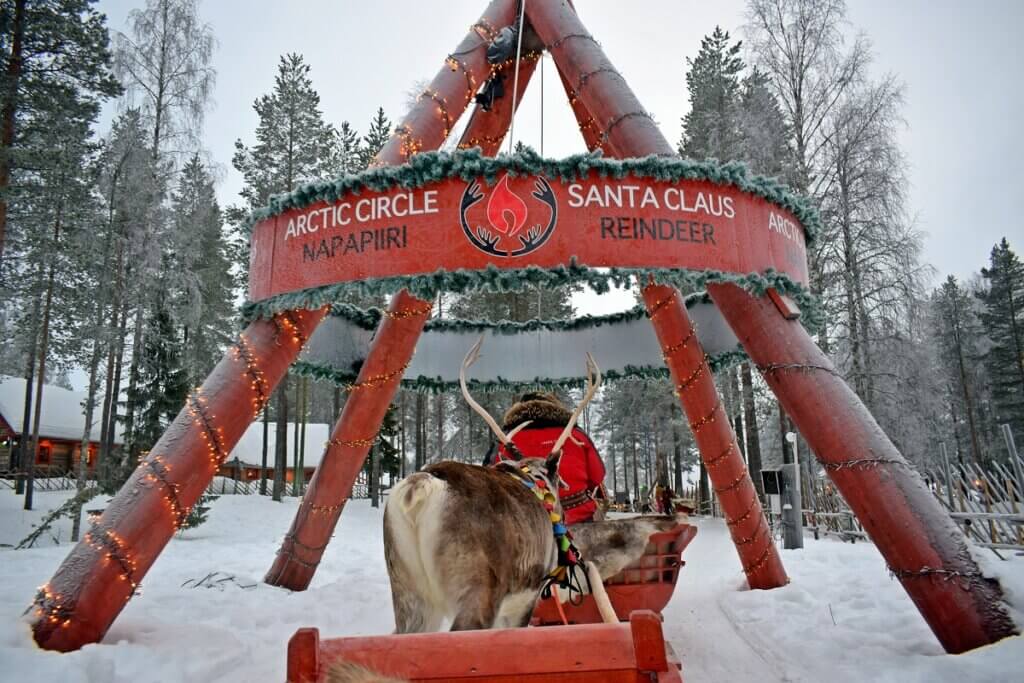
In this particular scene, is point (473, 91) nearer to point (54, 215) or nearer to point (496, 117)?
point (496, 117)

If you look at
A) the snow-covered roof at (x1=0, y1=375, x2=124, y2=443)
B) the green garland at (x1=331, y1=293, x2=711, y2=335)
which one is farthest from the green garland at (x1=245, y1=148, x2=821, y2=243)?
the snow-covered roof at (x1=0, y1=375, x2=124, y2=443)

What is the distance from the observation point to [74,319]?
22.2 metres

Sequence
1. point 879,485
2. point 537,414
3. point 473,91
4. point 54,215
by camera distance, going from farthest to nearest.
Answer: point 54,215
point 473,91
point 537,414
point 879,485

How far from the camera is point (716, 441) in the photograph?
23.6 feet

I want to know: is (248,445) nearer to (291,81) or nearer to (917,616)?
(291,81)

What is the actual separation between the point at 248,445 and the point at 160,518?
135 feet

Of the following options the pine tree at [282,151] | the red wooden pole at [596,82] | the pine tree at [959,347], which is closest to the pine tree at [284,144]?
the pine tree at [282,151]

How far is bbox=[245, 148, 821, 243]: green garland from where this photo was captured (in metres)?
4.62

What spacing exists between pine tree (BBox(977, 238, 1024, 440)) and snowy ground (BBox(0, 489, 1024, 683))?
3036 centimetres

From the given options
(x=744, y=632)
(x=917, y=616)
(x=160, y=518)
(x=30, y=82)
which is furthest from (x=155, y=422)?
(x=917, y=616)

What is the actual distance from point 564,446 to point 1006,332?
3640cm

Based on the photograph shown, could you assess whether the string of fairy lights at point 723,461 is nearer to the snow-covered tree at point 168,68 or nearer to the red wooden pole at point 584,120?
the red wooden pole at point 584,120

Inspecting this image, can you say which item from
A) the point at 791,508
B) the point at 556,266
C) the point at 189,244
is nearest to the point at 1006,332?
the point at 791,508

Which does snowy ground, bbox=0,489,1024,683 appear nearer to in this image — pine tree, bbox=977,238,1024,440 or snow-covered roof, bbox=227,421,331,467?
pine tree, bbox=977,238,1024,440
